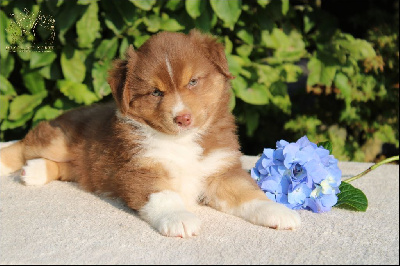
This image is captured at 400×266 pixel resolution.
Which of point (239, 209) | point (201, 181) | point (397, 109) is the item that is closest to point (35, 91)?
point (201, 181)

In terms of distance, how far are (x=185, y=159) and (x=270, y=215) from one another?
791mm

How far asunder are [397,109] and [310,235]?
4136 millimetres

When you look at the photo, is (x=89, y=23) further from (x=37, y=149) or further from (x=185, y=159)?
(x=185, y=159)

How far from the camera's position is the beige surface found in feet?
9.91

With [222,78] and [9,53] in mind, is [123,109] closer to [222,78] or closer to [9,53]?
[222,78]

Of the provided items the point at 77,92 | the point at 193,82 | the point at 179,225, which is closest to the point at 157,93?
the point at 193,82

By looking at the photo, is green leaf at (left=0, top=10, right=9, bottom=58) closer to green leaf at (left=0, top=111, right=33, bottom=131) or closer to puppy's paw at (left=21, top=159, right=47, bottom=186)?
green leaf at (left=0, top=111, right=33, bottom=131)

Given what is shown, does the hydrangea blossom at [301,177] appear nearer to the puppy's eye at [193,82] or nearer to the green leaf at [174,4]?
the puppy's eye at [193,82]

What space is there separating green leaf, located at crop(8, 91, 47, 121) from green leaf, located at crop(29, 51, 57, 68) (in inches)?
16.1

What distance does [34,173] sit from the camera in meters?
4.60

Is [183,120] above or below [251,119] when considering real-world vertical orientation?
above

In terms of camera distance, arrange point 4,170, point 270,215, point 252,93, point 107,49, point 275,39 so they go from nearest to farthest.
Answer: point 270,215
point 4,170
point 107,49
point 252,93
point 275,39

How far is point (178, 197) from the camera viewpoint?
374 centimetres

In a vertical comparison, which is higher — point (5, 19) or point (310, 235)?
point (5, 19)
